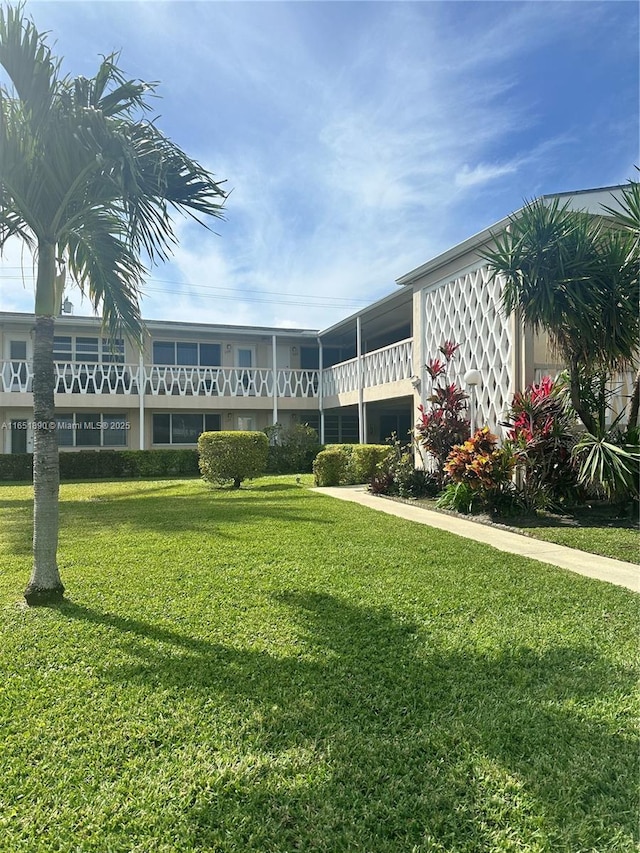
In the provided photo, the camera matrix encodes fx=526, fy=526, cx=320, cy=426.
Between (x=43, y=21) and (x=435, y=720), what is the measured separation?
6.08 m

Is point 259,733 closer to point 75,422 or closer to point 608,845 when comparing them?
point 608,845

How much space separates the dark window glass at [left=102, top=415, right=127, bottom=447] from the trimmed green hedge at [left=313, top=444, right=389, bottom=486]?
10.4 metres

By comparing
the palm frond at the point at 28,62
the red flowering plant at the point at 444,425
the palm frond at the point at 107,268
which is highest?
the palm frond at the point at 28,62

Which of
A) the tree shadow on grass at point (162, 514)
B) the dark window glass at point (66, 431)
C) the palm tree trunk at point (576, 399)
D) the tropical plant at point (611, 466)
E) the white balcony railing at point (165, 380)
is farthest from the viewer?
the dark window glass at point (66, 431)

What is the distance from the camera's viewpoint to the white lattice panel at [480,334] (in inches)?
412

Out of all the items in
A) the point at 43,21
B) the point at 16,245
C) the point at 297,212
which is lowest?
the point at 16,245

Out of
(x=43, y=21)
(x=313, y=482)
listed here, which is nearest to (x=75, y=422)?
(x=313, y=482)

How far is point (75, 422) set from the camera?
68.7ft

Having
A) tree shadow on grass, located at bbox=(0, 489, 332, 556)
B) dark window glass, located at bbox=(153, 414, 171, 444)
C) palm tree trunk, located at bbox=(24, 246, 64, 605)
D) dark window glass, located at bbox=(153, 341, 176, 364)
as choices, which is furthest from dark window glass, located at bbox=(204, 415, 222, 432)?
palm tree trunk, located at bbox=(24, 246, 64, 605)

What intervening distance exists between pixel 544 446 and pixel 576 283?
2.53 metres

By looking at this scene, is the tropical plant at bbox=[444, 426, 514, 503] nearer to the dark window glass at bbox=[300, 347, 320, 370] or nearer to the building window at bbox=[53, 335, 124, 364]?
the dark window glass at bbox=[300, 347, 320, 370]

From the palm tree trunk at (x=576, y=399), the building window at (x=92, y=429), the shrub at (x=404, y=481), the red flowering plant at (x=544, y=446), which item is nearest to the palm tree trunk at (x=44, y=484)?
the red flowering plant at (x=544, y=446)

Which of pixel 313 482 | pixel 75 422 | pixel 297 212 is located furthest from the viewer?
pixel 75 422

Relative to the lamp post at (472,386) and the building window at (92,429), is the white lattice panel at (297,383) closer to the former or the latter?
the building window at (92,429)
